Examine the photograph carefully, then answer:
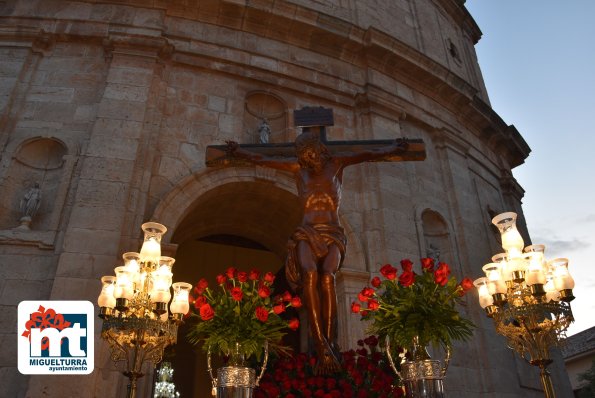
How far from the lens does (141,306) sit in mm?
5668

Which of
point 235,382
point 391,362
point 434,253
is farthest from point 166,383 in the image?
point 391,362

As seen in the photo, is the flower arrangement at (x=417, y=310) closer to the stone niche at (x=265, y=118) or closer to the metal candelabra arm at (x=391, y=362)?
the metal candelabra arm at (x=391, y=362)

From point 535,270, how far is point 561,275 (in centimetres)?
44

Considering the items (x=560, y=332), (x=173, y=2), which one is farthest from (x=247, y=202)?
(x=560, y=332)

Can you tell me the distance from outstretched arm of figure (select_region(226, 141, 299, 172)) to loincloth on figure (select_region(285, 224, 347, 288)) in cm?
92

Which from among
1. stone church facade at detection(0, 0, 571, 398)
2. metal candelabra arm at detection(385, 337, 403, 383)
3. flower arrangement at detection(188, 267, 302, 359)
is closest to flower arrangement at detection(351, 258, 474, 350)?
metal candelabra arm at detection(385, 337, 403, 383)

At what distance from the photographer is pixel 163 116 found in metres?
9.30

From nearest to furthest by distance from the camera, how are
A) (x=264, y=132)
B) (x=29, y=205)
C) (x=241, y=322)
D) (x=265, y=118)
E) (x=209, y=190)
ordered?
(x=241, y=322) < (x=29, y=205) < (x=209, y=190) < (x=264, y=132) < (x=265, y=118)

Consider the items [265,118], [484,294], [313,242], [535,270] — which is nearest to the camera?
[313,242]

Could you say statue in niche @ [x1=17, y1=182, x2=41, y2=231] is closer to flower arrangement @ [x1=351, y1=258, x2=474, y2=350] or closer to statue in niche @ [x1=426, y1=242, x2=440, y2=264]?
flower arrangement @ [x1=351, y1=258, x2=474, y2=350]

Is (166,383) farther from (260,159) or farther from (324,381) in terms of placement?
(324,381)

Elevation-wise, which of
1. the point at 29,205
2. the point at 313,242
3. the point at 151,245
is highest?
the point at 29,205

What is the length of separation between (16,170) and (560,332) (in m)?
8.37

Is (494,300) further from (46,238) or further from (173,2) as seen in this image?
(173,2)
